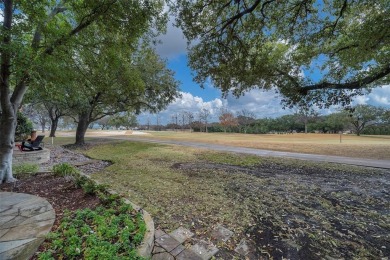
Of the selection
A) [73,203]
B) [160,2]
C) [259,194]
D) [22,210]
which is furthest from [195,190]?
[160,2]

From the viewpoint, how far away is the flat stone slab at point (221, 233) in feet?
9.66

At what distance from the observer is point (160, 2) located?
5484 mm

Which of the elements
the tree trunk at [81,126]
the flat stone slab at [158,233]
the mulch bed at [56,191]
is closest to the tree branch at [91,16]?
the mulch bed at [56,191]

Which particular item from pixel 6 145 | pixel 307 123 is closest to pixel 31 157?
pixel 6 145

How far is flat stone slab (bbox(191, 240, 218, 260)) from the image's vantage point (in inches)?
99.8

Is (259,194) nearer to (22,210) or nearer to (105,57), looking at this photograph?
(22,210)

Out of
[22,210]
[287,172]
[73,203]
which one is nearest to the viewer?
[22,210]

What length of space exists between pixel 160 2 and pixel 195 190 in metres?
5.37

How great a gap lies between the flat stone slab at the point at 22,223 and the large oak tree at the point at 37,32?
209cm

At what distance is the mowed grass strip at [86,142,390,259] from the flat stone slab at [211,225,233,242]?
80 mm

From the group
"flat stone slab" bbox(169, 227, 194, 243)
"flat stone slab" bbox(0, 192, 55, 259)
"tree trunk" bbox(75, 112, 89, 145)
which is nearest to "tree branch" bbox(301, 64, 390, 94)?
"flat stone slab" bbox(169, 227, 194, 243)

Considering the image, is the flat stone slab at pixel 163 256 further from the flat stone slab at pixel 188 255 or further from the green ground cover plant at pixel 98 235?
the green ground cover plant at pixel 98 235

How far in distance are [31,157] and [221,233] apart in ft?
28.4

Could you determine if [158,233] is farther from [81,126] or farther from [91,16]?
[81,126]
